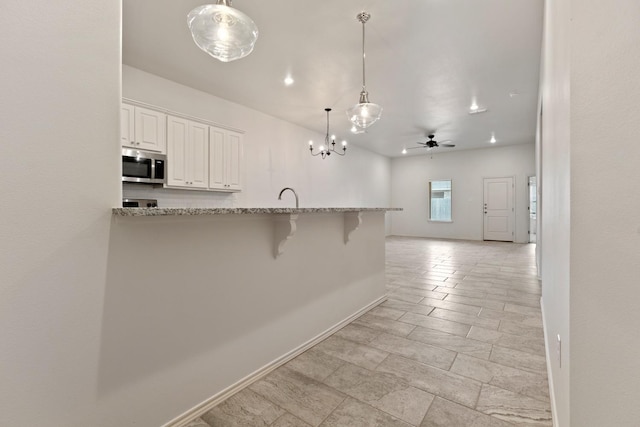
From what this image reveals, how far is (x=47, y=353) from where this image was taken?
3.62 feet

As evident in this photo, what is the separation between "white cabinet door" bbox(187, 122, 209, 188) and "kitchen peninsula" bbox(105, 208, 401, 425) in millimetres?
2739

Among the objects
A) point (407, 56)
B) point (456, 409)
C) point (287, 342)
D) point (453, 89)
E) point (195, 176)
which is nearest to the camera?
point (456, 409)

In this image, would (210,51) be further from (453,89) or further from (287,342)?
(453,89)

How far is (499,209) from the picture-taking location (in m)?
9.35

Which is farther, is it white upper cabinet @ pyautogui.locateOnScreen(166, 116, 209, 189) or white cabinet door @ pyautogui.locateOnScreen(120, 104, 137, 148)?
white upper cabinet @ pyautogui.locateOnScreen(166, 116, 209, 189)

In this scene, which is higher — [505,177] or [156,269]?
[505,177]

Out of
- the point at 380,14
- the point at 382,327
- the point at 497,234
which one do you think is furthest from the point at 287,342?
the point at 497,234

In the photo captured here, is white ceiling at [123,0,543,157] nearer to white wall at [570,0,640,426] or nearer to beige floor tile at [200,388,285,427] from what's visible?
white wall at [570,0,640,426]

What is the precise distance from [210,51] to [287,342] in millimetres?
2117

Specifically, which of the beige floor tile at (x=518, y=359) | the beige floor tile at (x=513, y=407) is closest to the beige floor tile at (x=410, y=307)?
the beige floor tile at (x=518, y=359)

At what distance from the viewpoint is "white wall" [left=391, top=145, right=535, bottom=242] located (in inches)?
354

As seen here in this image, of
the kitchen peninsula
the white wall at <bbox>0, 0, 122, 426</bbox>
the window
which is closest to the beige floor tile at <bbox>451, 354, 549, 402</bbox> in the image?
the kitchen peninsula

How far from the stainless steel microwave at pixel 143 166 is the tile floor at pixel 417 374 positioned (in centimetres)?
312

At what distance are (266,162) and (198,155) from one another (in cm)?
174
